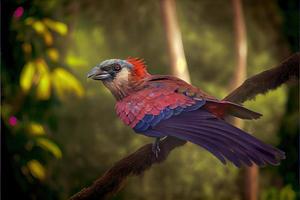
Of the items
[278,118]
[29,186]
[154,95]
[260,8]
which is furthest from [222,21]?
[29,186]

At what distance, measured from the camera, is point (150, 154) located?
1.08 metres

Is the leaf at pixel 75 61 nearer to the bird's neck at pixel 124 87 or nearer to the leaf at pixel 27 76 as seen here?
the leaf at pixel 27 76

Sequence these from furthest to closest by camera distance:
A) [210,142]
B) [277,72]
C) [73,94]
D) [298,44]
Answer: [73,94]
[298,44]
[277,72]
[210,142]

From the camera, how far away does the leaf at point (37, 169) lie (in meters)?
1.53

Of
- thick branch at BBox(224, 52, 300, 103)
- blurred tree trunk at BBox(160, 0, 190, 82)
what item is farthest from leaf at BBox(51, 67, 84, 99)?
thick branch at BBox(224, 52, 300, 103)

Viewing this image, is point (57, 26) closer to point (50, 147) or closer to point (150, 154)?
point (50, 147)

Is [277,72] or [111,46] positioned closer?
[277,72]

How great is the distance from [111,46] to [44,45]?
9.7 inches

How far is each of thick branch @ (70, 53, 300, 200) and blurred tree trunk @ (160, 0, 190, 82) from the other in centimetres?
26

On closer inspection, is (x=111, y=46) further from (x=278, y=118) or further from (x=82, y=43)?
(x=278, y=118)

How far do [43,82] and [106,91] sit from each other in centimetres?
23

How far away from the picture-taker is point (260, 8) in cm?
143

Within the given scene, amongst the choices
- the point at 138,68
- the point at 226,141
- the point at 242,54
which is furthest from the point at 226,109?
the point at 242,54

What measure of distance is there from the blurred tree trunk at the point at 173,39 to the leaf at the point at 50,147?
38cm
